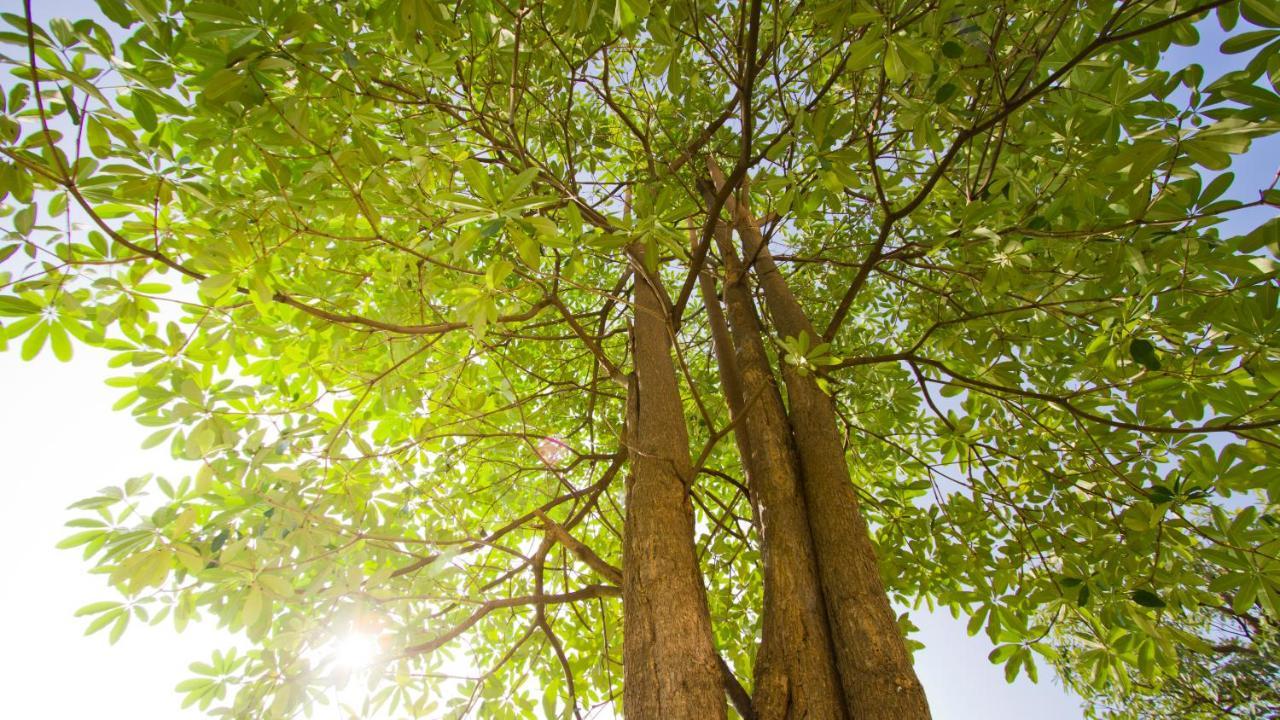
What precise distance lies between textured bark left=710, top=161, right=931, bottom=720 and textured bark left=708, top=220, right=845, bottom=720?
39 mm

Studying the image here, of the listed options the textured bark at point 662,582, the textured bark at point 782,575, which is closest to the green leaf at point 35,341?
the textured bark at point 662,582

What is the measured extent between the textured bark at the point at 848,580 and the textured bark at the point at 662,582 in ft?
1.23

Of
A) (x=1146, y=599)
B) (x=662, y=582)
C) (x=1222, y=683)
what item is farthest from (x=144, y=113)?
(x=1222, y=683)

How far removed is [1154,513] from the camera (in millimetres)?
1556

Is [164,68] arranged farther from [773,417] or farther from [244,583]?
[773,417]

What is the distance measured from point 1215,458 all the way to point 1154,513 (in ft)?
1.27

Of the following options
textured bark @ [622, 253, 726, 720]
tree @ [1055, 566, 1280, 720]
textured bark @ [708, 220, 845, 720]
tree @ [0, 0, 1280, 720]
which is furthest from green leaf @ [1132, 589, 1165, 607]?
tree @ [1055, 566, 1280, 720]

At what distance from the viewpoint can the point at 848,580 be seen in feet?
5.05

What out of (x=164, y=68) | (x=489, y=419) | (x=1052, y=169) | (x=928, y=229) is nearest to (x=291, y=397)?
(x=489, y=419)

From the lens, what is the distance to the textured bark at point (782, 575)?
136cm

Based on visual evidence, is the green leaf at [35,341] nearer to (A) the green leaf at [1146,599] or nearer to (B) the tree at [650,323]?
(B) the tree at [650,323]

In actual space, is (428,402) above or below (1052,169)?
below

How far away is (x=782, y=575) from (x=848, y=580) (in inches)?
7.4

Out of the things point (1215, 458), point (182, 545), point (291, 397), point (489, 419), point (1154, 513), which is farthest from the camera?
point (489, 419)
